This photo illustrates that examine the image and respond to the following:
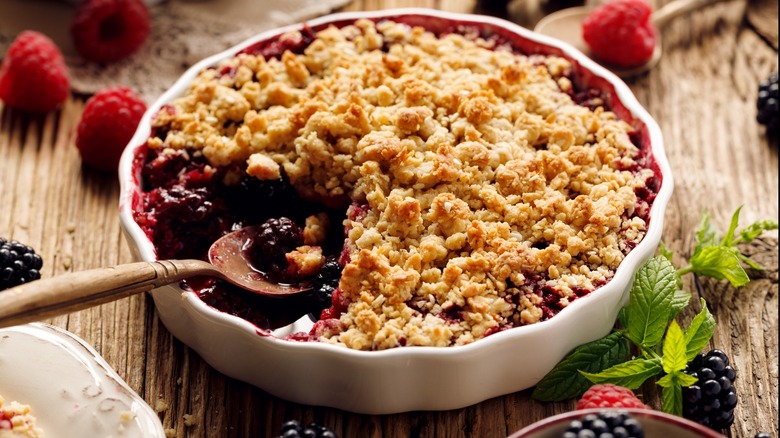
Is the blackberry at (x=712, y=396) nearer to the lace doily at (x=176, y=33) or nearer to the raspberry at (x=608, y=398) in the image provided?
the raspberry at (x=608, y=398)

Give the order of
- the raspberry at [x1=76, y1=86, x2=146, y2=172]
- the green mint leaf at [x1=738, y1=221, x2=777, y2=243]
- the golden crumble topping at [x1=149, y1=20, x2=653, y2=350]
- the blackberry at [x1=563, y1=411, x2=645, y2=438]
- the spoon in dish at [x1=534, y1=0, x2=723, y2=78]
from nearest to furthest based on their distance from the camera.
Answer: the blackberry at [x1=563, y1=411, x2=645, y2=438]
the golden crumble topping at [x1=149, y1=20, x2=653, y2=350]
the green mint leaf at [x1=738, y1=221, x2=777, y2=243]
the raspberry at [x1=76, y1=86, x2=146, y2=172]
the spoon in dish at [x1=534, y1=0, x2=723, y2=78]

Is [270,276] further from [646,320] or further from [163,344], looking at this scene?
[646,320]

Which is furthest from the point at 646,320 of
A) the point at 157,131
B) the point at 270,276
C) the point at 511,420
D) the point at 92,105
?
the point at 92,105

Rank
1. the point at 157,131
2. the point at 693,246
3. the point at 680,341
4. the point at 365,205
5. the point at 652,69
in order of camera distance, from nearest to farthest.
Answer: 1. the point at 680,341
2. the point at 365,205
3. the point at 157,131
4. the point at 693,246
5. the point at 652,69

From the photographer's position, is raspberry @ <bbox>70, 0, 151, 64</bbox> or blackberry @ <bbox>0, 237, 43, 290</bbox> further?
raspberry @ <bbox>70, 0, 151, 64</bbox>

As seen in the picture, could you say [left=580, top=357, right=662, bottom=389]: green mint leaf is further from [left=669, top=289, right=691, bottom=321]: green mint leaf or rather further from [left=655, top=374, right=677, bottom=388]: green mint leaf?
[left=669, top=289, right=691, bottom=321]: green mint leaf

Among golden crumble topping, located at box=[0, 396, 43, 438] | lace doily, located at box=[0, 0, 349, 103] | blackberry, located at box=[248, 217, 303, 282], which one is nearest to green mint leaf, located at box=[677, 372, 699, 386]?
blackberry, located at box=[248, 217, 303, 282]
